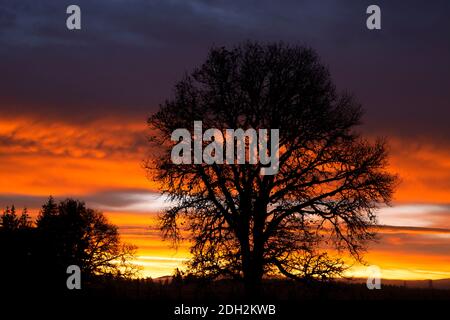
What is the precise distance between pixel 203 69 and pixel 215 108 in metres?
1.78

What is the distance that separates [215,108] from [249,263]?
20.1 ft

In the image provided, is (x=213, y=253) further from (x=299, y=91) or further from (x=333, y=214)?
(x=299, y=91)

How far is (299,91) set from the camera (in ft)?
89.6

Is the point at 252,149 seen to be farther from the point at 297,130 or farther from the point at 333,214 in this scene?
the point at 333,214
